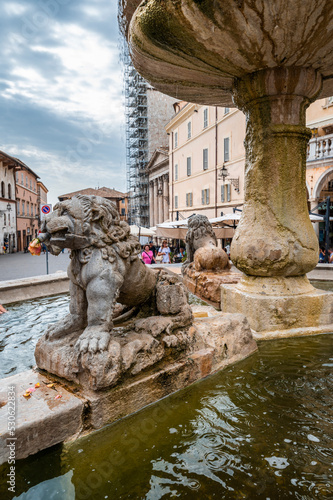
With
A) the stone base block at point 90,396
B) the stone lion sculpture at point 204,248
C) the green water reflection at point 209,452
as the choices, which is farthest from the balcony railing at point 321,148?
the green water reflection at point 209,452

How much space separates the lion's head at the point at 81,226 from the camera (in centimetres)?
219

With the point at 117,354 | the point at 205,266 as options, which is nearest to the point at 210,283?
the point at 205,266

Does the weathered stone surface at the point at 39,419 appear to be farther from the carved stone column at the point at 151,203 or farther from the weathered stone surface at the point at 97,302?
the carved stone column at the point at 151,203

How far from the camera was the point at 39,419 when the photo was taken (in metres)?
1.73

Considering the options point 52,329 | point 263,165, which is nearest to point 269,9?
point 263,165

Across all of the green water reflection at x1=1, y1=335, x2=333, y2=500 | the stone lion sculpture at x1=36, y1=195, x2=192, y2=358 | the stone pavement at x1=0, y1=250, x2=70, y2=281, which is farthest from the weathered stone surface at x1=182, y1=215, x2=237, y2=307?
the stone pavement at x1=0, y1=250, x2=70, y2=281

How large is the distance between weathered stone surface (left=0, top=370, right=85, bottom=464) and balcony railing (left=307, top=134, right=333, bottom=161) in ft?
49.0

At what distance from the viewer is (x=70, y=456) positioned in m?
1.75

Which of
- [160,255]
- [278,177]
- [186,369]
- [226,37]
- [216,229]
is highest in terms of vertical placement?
[226,37]

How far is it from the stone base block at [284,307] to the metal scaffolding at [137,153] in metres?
38.0

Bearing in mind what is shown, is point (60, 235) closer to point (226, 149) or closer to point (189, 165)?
point (226, 149)

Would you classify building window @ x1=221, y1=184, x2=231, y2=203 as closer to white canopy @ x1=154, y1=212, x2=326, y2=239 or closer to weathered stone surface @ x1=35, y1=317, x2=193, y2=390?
white canopy @ x1=154, y1=212, x2=326, y2=239

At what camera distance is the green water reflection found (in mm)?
1534

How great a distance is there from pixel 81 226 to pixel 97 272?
32 centimetres
